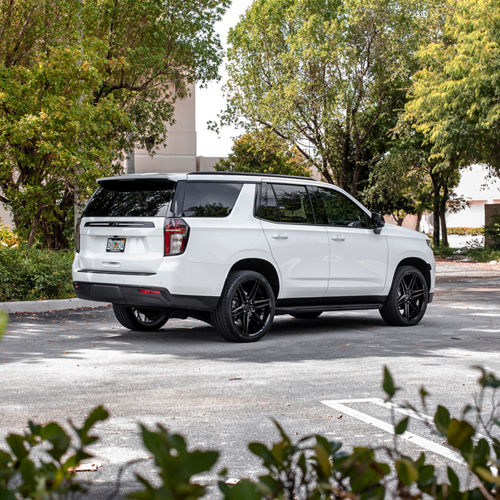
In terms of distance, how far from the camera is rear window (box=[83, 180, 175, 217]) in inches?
383

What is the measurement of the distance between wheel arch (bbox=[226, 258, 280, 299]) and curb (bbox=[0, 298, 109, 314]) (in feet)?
14.7

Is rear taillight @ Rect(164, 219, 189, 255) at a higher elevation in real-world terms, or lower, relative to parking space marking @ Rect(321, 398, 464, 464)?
higher

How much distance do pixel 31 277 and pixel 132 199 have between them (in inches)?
210

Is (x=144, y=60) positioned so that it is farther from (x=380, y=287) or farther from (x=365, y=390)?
(x=365, y=390)

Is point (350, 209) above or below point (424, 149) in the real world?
below

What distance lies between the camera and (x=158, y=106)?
90.4 feet

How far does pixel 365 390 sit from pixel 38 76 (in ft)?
42.9

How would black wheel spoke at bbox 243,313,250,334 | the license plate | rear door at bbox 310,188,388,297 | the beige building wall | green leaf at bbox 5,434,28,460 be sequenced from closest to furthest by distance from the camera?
green leaf at bbox 5,434,28,460, the license plate, black wheel spoke at bbox 243,313,250,334, rear door at bbox 310,188,388,297, the beige building wall

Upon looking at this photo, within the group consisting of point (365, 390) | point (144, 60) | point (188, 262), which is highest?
point (144, 60)

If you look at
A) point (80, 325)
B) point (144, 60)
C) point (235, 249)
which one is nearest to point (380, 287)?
point (235, 249)

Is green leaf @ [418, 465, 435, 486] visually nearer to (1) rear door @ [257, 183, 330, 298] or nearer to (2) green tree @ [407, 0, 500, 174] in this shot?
(1) rear door @ [257, 183, 330, 298]

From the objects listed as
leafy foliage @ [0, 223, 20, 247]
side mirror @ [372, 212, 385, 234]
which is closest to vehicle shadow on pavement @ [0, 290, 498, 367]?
side mirror @ [372, 212, 385, 234]

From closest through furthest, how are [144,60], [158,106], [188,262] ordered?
[188,262], [144,60], [158,106]

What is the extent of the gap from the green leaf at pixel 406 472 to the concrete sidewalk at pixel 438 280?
1.23 meters
